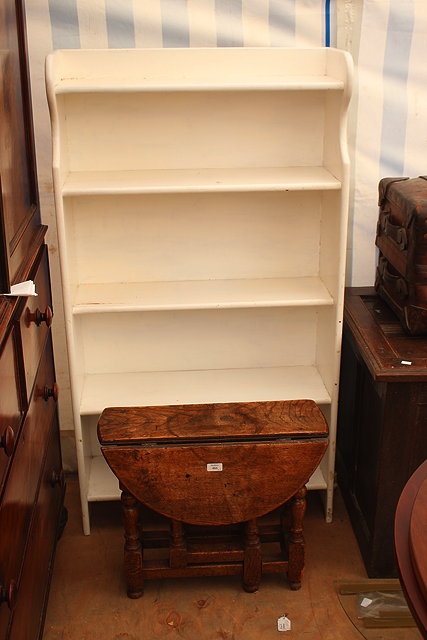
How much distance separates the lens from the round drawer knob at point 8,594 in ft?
5.68

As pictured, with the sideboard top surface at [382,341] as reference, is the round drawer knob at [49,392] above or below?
below

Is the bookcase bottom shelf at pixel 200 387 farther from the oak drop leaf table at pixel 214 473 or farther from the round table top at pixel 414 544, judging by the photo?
the round table top at pixel 414 544

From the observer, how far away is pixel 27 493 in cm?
210

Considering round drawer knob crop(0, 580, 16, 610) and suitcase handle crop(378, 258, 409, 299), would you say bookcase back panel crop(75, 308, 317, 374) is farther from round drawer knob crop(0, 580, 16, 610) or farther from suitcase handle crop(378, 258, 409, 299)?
round drawer knob crop(0, 580, 16, 610)

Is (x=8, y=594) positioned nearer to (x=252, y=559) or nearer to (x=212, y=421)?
(x=212, y=421)

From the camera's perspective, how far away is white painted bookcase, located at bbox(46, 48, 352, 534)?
107 inches

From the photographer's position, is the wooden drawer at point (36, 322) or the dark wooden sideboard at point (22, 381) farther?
the wooden drawer at point (36, 322)

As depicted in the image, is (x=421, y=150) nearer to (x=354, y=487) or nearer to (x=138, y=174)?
(x=138, y=174)

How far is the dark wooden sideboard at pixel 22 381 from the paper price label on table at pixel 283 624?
813mm

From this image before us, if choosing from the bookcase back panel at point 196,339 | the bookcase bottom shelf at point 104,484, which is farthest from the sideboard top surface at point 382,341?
the bookcase bottom shelf at point 104,484

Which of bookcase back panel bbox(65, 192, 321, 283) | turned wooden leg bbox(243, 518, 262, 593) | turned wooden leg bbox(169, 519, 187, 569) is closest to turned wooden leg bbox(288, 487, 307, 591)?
turned wooden leg bbox(243, 518, 262, 593)

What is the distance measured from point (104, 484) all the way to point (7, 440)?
142 cm

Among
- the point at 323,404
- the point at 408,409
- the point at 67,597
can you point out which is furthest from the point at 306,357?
the point at 67,597

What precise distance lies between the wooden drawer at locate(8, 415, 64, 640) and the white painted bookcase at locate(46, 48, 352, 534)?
229 mm
